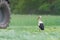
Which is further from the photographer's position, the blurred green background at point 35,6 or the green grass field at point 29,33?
the blurred green background at point 35,6

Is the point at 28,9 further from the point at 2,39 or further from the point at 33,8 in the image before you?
the point at 2,39

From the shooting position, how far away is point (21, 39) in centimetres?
872

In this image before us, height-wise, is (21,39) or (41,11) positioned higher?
(21,39)

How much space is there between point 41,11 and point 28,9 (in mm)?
1990

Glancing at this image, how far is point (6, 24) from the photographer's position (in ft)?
43.1

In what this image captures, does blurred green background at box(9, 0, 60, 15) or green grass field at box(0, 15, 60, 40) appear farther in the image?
blurred green background at box(9, 0, 60, 15)

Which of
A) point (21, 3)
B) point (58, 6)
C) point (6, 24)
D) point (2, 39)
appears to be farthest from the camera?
point (21, 3)

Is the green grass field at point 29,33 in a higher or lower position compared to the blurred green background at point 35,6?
higher

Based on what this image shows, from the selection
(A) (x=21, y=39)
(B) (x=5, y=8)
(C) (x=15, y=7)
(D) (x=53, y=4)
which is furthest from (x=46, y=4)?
(A) (x=21, y=39)

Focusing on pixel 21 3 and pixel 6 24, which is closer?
pixel 6 24

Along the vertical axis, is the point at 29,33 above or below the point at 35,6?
above

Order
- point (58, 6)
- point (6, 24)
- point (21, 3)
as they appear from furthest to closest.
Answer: point (21, 3) → point (58, 6) → point (6, 24)

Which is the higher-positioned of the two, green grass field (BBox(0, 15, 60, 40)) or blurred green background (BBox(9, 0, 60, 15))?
green grass field (BBox(0, 15, 60, 40))

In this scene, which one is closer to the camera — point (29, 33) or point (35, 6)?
point (29, 33)
